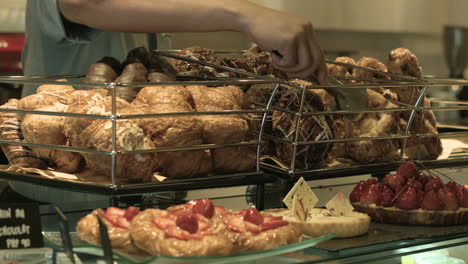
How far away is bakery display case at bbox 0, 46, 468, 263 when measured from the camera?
105 cm

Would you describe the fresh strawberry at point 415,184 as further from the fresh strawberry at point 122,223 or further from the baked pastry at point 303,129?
the fresh strawberry at point 122,223

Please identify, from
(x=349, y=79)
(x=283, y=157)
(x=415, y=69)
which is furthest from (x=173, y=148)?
(x=415, y=69)

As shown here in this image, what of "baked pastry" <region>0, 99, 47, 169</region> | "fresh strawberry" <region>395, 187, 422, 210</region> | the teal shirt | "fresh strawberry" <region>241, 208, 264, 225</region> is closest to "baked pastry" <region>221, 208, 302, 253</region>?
"fresh strawberry" <region>241, 208, 264, 225</region>

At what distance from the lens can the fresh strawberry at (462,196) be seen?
1180 mm

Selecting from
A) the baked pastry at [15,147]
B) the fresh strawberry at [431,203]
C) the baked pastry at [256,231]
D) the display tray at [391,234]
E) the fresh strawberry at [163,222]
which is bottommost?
the display tray at [391,234]

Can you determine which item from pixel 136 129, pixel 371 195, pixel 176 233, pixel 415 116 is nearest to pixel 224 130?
pixel 136 129

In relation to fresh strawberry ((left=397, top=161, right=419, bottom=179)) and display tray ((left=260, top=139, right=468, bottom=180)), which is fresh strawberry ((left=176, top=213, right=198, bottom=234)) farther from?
fresh strawberry ((left=397, top=161, right=419, bottom=179))

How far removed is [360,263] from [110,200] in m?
0.39

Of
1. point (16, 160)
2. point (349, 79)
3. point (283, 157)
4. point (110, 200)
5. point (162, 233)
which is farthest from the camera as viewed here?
point (349, 79)

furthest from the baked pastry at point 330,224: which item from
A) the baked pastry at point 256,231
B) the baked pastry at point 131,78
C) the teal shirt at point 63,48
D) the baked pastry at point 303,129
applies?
the teal shirt at point 63,48

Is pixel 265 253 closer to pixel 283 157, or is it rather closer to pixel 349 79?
pixel 283 157

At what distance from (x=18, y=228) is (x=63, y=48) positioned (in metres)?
1.01

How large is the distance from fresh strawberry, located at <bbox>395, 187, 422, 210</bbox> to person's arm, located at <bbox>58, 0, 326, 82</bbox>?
0.93 ft

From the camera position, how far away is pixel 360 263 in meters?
0.96
